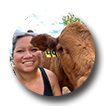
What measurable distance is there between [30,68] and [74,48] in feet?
1.72

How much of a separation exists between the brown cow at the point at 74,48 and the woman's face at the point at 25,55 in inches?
2.8

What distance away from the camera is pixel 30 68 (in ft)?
3.04

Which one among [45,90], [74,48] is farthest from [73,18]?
[45,90]

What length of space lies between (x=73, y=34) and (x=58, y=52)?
0.98 feet

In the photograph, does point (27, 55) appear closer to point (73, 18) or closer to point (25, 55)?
point (25, 55)

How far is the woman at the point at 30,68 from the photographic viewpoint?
895 millimetres

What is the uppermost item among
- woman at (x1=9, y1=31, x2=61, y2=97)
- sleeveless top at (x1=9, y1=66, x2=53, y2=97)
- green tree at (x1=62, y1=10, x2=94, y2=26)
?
green tree at (x1=62, y1=10, x2=94, y2=26)

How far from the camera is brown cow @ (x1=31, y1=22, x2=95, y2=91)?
906mm

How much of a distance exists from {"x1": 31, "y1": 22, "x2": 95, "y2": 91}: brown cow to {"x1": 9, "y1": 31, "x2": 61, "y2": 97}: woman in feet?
0.30

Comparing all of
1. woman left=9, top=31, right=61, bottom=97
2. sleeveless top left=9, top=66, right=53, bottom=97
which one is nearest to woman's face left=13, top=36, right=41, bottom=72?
woman left=9, top=31, right=61, bottom=97

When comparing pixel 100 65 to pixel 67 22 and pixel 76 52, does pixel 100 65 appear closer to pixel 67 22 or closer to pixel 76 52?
pixel 76 52

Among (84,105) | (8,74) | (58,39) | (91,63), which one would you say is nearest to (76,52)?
(91,63)

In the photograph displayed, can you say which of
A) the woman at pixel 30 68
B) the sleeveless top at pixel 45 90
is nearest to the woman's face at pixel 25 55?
the woman at pixel 30 68

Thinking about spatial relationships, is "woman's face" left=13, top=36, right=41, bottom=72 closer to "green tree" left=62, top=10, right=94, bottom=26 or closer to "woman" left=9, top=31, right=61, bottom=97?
"woman" left=9, top=31, right=61, bottom=97
